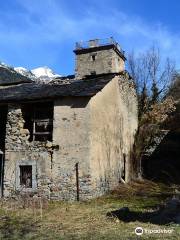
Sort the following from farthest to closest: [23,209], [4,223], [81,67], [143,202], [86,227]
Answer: [81,67] → [143,202] → [23,209] → [4,223] → [86,227]

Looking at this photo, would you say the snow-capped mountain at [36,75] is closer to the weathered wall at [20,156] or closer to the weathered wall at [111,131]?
the weathered wall at [111,131]

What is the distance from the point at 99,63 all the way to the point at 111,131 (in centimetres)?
1581

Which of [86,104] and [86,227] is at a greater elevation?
[86,104]

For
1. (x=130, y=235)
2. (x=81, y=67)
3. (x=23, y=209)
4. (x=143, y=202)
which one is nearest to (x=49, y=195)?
(x=23, y=209)

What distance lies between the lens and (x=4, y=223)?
1429cm

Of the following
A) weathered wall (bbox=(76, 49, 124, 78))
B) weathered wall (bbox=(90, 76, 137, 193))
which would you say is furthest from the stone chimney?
weathered wall (bbox=(90, 76, 137, 193))

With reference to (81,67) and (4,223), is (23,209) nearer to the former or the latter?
(4,223)

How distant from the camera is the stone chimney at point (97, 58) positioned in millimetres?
36812

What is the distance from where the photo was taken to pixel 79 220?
46.1 ft

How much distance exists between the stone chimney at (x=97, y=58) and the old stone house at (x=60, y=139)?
562 inches

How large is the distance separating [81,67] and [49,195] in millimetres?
20311

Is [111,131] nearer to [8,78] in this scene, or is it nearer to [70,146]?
[70,146]

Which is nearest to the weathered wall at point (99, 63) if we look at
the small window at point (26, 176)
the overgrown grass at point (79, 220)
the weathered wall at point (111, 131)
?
the weathered wall at point (111, 131)

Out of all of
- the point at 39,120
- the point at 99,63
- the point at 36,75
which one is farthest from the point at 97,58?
the point at 36,75
